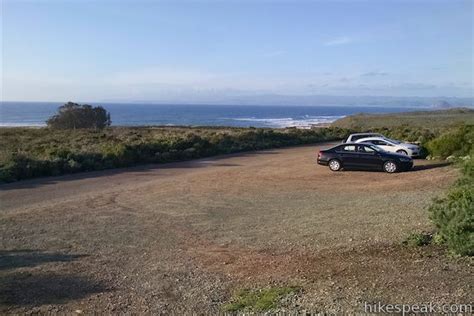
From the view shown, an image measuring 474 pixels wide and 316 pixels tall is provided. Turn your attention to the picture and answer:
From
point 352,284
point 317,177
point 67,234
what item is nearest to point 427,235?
point 352,284

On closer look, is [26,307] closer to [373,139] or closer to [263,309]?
[263,309]

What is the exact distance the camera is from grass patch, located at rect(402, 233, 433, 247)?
27.8 feet

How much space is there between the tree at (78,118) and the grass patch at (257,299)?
214 feet

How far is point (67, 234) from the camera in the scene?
37.8 ft

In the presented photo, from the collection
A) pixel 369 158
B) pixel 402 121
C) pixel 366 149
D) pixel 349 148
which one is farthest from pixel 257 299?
pixel 402 121

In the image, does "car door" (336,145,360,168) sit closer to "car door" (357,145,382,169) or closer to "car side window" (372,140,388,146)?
"car door" (357,145,382,169)

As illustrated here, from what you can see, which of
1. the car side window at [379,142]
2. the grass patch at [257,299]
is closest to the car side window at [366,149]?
the car side window at [379,142]

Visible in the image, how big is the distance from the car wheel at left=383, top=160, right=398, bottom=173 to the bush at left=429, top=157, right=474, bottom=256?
1369cm

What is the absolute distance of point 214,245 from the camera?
33.7 feet

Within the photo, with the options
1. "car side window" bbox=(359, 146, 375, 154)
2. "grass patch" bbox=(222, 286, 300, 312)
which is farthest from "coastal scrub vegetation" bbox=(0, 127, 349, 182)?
"grass patch" bbox=(222, 286, 300, 312)

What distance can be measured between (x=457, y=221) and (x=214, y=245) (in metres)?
4.57

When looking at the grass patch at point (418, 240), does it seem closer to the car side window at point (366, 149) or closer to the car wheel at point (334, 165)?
the car side window at point (366, 149)

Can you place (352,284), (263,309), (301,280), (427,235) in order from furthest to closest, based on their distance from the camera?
(427,235)
(301,280)
(352,284)
(263,309)

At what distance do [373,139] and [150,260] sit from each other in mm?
19834
